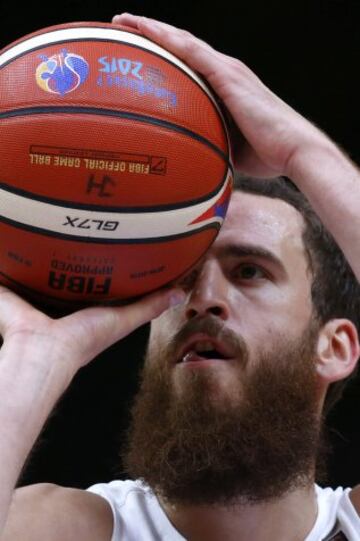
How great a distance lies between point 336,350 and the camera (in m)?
2.64

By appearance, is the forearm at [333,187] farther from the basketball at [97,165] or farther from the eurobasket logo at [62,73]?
the eurobasket logo at [62,73]

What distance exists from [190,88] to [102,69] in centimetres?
21

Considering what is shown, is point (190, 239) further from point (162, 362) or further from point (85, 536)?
point (85, 536)

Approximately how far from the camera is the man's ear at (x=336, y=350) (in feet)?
8.41

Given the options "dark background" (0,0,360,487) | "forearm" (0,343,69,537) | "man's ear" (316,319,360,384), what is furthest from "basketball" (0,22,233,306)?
"dark background" (0,0,360,487)

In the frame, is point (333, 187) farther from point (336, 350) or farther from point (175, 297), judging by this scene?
point (336, 350)

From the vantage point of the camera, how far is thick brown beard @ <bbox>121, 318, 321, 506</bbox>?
2.29 meters

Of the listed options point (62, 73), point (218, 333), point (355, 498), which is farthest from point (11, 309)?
point (355, 498)

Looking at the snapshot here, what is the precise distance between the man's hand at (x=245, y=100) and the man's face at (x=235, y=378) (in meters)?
0.47

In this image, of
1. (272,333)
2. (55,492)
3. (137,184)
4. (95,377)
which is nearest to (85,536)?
(55,492)

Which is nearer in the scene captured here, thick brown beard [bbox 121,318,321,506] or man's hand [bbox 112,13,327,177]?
man's hand [bbox 112,13,327,177]

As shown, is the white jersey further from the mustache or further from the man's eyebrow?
the man's eyebrow

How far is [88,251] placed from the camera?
1725mm

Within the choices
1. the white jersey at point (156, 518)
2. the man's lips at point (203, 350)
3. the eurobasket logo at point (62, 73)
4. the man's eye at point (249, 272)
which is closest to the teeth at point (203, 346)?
the man's lips at point (203, 350)
